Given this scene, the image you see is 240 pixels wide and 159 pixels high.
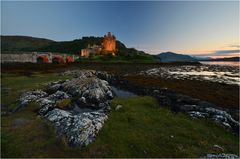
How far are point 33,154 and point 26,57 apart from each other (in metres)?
96.5

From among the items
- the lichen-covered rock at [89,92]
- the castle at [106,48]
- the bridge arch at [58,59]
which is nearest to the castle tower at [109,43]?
the castle at [106,48]

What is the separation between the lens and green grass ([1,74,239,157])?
9.28m

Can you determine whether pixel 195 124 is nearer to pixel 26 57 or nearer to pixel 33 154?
pixel 33 154

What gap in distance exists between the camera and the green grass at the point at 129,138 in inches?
365

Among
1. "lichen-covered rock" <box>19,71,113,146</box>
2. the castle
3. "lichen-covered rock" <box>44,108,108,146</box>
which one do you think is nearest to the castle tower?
the castle

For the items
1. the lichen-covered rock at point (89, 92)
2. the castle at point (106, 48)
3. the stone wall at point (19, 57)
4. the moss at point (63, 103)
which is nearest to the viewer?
the moss at point (63, 103)

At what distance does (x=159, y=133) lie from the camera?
1181 centimetres

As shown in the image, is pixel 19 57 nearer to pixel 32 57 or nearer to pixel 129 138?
pixel 32 57

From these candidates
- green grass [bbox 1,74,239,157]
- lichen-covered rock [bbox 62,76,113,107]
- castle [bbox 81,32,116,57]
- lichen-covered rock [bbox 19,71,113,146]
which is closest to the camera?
green grass [bbox 1,74,239,157]

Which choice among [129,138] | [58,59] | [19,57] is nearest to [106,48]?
[58,59]

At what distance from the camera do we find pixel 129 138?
10.8m

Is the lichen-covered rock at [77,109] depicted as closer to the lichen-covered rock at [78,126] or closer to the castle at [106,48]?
the lichen-covered rock at [78,126]

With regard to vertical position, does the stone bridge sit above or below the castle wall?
below

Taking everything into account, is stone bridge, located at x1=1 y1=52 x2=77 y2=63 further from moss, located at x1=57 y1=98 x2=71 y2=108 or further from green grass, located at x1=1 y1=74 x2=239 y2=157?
green grass, located at x1=1 y1=74 x2=239 y2=157
